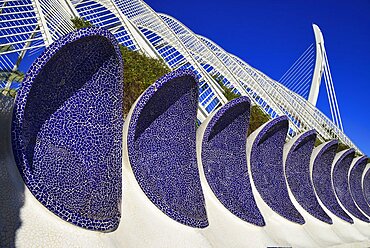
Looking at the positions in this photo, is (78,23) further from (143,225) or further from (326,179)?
(326,179)

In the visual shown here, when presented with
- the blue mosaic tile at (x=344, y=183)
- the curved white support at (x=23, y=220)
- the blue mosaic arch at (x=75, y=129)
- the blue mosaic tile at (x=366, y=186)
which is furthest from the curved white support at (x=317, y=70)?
the curved white support at (x=23, y=220)

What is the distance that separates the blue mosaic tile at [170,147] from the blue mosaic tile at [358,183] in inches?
454

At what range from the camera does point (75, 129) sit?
5.36 m

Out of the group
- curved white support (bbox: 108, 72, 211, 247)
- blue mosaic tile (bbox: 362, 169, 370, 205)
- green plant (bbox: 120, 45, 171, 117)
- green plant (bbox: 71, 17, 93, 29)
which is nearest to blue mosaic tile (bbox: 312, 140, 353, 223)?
blue mosaic tile (bbox: 362, 169, 370, 205)

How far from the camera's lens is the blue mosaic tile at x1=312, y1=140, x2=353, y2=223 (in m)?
12.8

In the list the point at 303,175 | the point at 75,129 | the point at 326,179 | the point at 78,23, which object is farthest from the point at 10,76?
the point at 326,179

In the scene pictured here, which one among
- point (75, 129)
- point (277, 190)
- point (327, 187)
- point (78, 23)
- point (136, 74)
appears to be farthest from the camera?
point (327, 187)

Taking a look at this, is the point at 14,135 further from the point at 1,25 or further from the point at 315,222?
the point at 315,222

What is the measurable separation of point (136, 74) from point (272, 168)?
4.48 meters

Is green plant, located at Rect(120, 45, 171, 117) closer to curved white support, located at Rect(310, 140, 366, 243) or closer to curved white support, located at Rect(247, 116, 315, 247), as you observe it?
curved white support, located at Rect(247, 116, 315, 247)

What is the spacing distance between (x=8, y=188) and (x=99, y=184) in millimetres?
1395

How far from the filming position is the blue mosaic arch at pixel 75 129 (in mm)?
4566

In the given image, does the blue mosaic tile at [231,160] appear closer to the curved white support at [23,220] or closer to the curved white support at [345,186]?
the curved white support at [23,220]

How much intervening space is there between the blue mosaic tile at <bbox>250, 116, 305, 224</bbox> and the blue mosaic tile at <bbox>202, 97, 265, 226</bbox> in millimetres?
720
